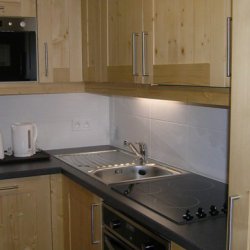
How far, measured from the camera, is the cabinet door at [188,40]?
5.33ft

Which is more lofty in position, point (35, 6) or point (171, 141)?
point (35, 6)

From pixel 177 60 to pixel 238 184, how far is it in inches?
33.2

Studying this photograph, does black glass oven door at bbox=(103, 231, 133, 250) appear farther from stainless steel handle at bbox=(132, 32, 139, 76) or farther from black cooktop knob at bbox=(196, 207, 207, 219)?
stainless steel handle at bbox=(132, 32, 139, 76)

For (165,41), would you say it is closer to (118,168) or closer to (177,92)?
(177,92)

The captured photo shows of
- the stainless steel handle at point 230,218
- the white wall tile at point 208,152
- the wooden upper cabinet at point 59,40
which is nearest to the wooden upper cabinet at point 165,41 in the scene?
the wooden upper cabinet at point 59,40

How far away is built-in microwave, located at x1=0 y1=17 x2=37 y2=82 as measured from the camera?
2.75 m

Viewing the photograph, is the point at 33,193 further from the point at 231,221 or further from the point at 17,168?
the point at 231,221

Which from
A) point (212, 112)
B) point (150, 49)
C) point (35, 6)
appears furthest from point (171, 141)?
point (35, 6)

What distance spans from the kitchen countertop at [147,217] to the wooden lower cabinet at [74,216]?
2.4 inches

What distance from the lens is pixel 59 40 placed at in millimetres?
2908

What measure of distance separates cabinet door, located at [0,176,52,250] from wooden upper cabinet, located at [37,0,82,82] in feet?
2.28

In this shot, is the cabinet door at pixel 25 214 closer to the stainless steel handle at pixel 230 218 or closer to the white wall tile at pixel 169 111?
the white wall tile at pixel 169 111

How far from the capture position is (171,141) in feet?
8.77

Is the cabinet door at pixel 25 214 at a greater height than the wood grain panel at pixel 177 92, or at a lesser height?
lesser
